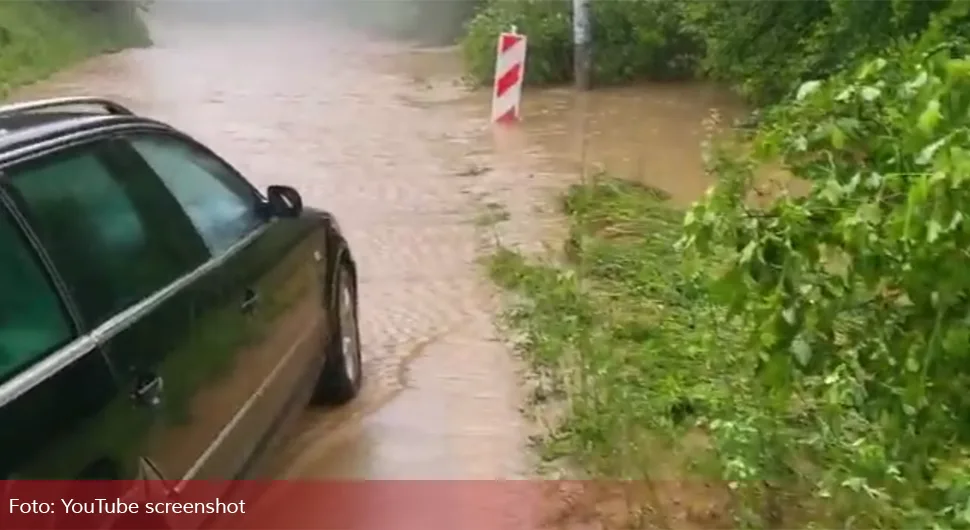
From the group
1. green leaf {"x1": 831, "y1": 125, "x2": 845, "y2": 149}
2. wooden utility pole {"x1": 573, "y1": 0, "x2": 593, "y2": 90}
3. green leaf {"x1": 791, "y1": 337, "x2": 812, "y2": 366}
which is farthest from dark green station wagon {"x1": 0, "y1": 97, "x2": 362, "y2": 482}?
wooden utility pole {"x1": 573, "y1": 0, "x2": 593, "y2": 90}

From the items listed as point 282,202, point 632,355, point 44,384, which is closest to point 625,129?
point 632,355

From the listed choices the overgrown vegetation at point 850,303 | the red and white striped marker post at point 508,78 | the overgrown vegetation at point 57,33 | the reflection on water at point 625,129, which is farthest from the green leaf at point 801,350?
the overgrown vegetation at point 57,33

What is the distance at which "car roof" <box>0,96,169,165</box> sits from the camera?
3.50 meters

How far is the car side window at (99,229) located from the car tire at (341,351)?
1607 mm

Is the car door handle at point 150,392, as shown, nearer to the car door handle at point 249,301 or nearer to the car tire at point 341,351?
the car door handle at point 249,301

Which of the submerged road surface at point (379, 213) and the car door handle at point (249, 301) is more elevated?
the car door handle at point (249, 301)

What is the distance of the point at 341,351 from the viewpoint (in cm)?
583

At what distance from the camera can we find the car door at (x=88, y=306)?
288 cm

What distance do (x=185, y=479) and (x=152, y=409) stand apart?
26cm

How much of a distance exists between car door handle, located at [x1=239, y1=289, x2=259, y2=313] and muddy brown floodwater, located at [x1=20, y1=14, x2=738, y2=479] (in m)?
0.81

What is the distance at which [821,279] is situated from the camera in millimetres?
3666

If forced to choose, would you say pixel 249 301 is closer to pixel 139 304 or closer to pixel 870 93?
pixel 139 304

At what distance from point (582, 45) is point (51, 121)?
12844mm

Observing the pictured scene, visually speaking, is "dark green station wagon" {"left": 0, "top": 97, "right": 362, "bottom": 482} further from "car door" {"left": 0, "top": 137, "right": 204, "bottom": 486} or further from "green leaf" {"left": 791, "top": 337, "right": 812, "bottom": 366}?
"green leaf" {"left": 791, "top": 337, "right": 812, "bottom": 366}
